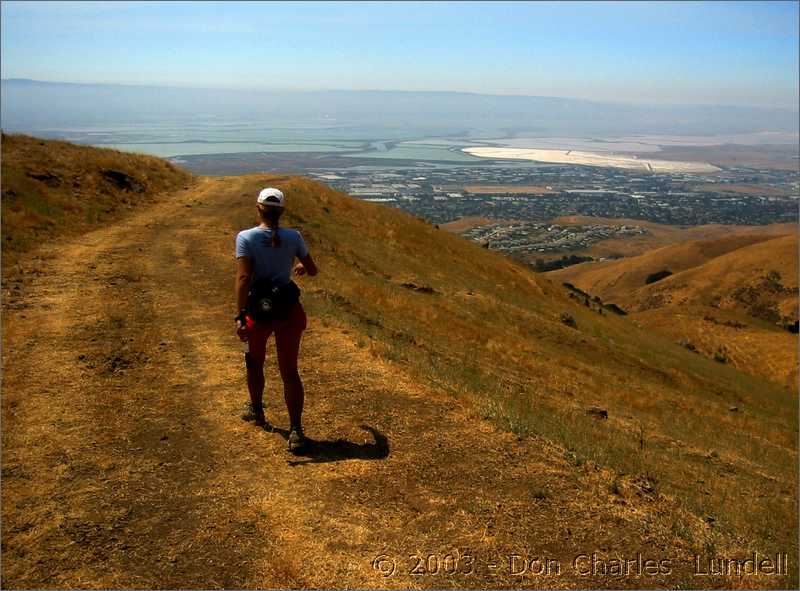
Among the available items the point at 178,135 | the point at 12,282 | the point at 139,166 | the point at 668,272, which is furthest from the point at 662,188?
the point at 12,282

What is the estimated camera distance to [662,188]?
543ft

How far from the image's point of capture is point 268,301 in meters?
5.82

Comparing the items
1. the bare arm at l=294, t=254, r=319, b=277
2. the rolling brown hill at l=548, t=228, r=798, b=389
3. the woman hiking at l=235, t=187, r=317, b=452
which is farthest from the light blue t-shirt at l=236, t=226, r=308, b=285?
the rolling brown hill at l=548, t=228, r=798, b=389

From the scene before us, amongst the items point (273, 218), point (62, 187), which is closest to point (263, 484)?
point (273, 218)

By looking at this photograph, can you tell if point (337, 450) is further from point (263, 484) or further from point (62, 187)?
point (62, 187)

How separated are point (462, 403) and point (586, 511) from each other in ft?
8.44

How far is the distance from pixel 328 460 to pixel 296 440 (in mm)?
399

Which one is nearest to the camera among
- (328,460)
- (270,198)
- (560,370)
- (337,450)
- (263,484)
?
(263,484)

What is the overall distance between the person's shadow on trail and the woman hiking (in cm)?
17

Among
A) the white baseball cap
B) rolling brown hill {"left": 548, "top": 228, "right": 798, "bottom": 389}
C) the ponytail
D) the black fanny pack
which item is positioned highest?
the white baseball cap

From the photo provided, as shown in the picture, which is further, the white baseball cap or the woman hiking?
the woman hiking

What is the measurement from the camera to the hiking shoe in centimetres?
612

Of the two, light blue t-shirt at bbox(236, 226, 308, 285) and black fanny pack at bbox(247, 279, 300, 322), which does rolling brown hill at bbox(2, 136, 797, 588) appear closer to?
black fanny pack at bbox(247, 279, 300, 322)

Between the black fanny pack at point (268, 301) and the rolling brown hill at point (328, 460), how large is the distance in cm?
145
